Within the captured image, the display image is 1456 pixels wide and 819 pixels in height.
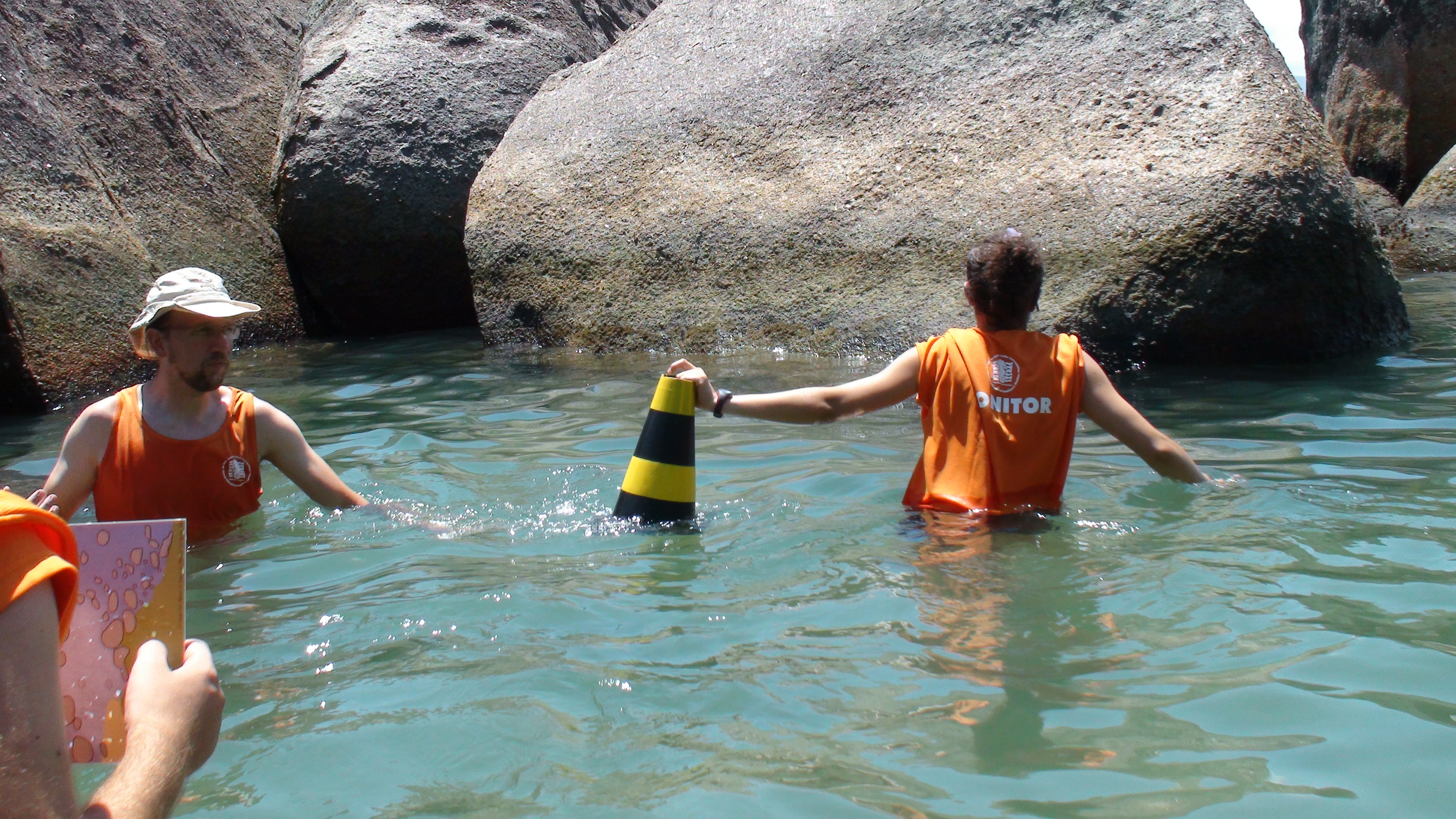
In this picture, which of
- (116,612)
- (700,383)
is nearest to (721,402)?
(700,383)

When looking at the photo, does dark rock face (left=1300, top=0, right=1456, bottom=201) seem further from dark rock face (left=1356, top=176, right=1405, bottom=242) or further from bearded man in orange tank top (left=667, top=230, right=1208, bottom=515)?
bearded man in orange tank top (left=667, top=230, right=1208, bottom=515)

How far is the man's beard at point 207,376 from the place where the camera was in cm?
427

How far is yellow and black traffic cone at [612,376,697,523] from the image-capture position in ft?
14.7

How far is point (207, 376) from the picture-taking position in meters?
4.29

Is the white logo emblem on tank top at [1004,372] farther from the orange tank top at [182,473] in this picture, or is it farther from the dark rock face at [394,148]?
the dark rock face at [394,148]

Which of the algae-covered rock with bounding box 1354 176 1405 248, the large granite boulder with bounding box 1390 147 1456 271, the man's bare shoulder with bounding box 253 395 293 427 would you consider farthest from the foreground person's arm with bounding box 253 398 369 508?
the large granite boulder with bounding box 1390 147 1456 271

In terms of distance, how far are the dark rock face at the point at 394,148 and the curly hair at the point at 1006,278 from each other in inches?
268

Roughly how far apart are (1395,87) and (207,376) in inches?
629

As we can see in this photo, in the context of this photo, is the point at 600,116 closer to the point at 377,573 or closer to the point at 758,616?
the point at 377,573

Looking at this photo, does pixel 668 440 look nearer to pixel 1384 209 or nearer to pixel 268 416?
pixel 268 416

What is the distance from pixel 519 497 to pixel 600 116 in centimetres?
473

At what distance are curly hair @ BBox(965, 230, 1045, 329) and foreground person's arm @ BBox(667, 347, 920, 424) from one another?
12.2 inches

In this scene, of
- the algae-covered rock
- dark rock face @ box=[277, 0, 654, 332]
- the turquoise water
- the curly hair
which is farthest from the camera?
the algae-covered rock

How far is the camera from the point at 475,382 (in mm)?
8000
